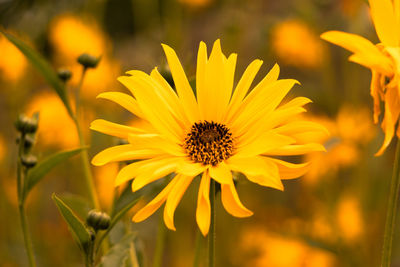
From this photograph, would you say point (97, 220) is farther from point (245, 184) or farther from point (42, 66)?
point (245, 184)

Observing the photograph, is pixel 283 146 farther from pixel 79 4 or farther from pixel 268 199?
pixel 79 4

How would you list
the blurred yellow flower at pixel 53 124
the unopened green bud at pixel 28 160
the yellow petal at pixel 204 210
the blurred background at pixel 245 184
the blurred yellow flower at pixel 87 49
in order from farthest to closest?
the blurred yellow flower at pixel 87 49 < the blurred yellow flower at pixel 53 124 < the blurred background at pixel 245 184 < the unopened green bud at pixel 28 160 < the yellow petal at pixel 204 210

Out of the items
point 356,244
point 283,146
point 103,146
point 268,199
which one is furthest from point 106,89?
point 283,146

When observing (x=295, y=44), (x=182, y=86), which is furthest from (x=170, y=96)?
(x=295, y=44)

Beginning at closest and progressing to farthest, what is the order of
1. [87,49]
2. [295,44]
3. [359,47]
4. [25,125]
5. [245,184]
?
1. [359,47]
2. [25,125]
3. [245,184]
4. [87,49]
5. [295,44]

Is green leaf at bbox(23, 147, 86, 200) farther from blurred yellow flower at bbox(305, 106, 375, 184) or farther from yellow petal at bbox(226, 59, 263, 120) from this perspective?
blurred yellow flower at bbox(305, 106, 375, 184)

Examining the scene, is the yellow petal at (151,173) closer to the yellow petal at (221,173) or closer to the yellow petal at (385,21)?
the yellow petal at (221,173)

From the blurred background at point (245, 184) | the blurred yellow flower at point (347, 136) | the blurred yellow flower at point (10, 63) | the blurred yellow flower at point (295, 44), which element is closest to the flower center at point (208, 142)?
the blurred background at point (245, 184)
